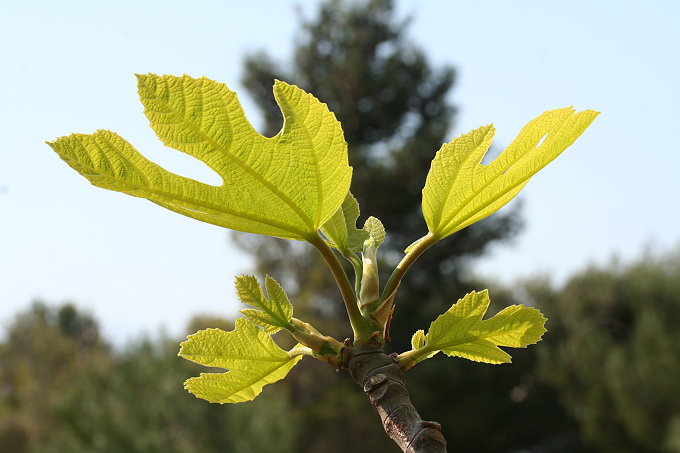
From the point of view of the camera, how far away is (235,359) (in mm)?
408

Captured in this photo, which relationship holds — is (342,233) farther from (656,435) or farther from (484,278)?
(484,278)

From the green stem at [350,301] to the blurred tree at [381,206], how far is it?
762cm

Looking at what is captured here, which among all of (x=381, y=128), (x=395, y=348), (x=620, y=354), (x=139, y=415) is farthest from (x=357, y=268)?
(x=381, y=128)

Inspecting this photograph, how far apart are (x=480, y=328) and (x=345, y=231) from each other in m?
0.11

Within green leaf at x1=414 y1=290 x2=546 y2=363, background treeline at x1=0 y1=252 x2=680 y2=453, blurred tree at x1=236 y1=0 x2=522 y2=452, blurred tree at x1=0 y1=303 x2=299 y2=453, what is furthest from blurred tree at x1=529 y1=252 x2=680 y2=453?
green leaf at x1=414 y1=290 x2=546 y2=363

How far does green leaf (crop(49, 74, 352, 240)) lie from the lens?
345 mm

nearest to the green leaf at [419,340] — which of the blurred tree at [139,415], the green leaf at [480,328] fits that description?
the green leaf at [480,328]

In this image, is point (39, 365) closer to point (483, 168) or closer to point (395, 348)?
point (395, 348)

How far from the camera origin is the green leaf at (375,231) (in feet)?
1.50

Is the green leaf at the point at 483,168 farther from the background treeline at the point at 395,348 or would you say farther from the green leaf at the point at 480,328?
the background treeline at the point at 395,348

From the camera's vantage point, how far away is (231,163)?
1.21 feet

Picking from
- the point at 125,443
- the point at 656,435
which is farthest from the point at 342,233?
the point at 656,435

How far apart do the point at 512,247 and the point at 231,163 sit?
10.1 metres

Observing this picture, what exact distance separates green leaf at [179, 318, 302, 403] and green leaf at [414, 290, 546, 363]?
9 cm
